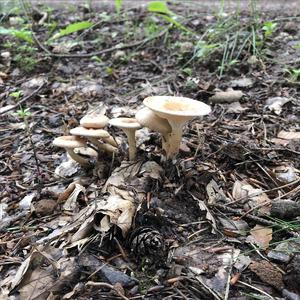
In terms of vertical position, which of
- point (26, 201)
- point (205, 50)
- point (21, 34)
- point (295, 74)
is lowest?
point (26, 201)

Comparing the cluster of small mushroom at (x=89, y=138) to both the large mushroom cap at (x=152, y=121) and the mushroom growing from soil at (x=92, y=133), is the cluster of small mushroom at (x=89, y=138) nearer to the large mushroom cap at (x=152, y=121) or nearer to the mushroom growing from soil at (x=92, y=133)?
the mushroom growing from soil at (x=92, y=133)

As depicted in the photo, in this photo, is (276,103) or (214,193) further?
(276,103)

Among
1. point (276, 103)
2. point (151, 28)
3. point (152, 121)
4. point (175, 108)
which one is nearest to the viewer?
point (175, 108)

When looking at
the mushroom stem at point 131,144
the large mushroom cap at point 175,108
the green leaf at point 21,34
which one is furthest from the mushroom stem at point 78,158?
the green leaf at point 21,34

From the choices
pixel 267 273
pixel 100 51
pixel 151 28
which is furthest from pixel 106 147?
pixel 151 28

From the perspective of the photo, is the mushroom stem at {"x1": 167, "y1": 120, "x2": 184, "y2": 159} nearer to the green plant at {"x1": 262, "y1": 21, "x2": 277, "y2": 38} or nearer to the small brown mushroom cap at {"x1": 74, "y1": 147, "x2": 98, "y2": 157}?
the small brown mushroom cap at {"x1": 74, "y1": 147, "x2": 98, "y2": 157}

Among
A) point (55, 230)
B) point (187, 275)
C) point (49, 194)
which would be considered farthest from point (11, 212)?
point (187, 275)

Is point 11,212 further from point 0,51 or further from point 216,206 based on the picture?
point 0,51

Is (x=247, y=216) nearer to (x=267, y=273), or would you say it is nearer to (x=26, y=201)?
(x=267, y=273)
